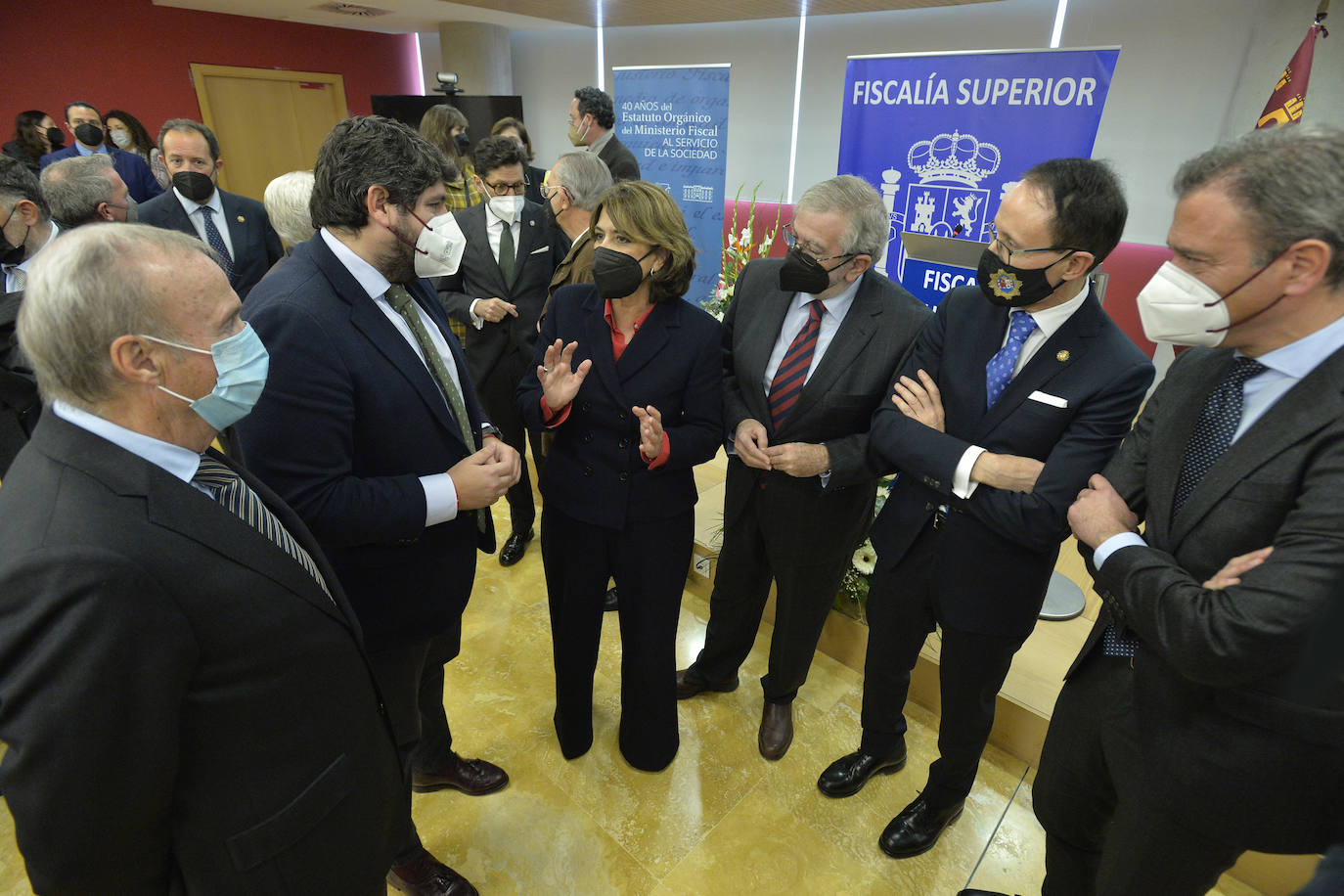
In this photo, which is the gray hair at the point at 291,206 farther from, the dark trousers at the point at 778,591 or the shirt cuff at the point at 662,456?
the dark trousers at the point at 778,591

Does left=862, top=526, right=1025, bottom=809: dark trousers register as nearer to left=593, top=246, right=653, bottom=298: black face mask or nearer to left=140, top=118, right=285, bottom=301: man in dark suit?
left=593, top=246, right=653, bottom=298: black face mask

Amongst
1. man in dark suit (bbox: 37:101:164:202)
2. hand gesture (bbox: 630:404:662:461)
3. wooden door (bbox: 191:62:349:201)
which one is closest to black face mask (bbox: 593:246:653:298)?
hand gesture (bbox: 630:404:662:461)

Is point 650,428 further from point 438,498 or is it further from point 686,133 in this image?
point 686,133

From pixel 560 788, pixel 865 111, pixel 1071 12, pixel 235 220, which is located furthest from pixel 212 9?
pixel 560 788

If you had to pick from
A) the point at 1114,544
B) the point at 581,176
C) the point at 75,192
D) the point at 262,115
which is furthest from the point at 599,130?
the point at 262,115

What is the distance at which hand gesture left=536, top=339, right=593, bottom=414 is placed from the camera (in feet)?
5.80

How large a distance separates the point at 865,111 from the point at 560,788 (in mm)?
3732

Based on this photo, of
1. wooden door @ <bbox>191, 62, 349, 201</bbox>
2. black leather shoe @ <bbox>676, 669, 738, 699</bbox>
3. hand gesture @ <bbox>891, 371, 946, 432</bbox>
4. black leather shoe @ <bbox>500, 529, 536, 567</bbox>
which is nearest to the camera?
hand gesture @ <bbox>891, 371, 946, 432</bbox>

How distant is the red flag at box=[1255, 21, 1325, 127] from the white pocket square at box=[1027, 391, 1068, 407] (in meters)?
3.16

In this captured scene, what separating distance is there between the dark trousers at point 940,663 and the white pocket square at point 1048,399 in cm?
43

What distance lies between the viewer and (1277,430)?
1.06 metres

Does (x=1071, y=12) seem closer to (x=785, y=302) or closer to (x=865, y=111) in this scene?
(x=865, y=111)

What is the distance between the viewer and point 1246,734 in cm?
111

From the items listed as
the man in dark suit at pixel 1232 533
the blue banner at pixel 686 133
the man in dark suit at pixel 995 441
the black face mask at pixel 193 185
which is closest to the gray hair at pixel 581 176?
the man in dark suit at pixel 995 441
